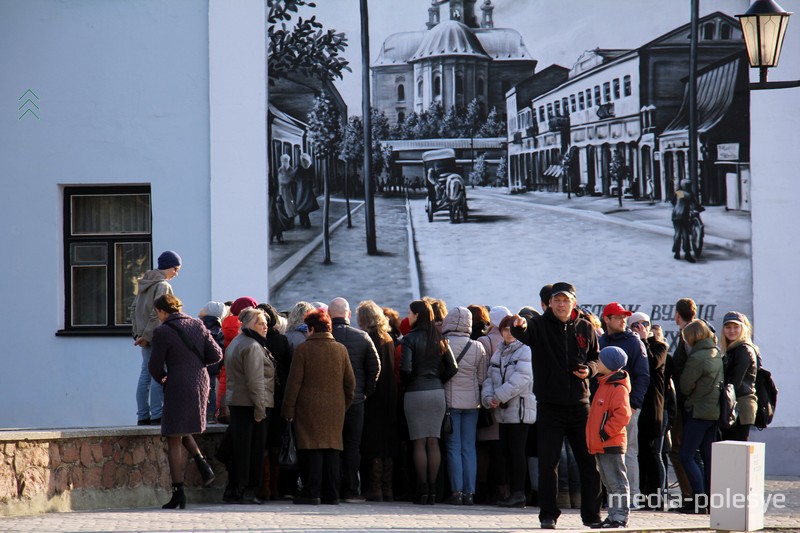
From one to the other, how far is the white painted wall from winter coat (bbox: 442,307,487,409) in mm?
4116

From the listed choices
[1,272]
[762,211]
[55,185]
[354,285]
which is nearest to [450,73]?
[354,285]

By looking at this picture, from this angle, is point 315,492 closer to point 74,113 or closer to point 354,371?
point 354,371

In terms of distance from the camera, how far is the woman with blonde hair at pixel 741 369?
32.6 feet

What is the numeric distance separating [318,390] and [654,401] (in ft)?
10.1

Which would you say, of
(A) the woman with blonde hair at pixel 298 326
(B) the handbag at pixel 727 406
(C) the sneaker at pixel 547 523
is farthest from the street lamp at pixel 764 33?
(A) the woman with blonde hair at pixel 298 326

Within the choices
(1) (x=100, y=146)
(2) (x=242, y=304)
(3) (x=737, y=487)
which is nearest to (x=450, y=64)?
(1) (x=100, y=146)

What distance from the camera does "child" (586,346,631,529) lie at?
26.7ft

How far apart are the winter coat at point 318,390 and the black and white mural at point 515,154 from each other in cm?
386

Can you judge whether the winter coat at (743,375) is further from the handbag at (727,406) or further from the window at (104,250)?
the window at (104,250)

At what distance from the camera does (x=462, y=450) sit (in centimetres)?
991

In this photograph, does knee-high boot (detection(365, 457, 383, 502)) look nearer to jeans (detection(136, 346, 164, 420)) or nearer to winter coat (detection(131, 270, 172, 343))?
jeans (detection(136, 346, 164, 420))

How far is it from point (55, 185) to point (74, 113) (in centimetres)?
92

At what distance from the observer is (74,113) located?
13.4m

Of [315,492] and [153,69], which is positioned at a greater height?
[153,69]
